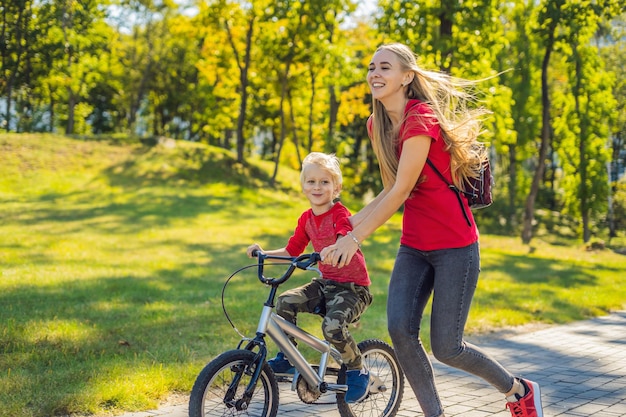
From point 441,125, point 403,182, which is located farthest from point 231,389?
point 441,125

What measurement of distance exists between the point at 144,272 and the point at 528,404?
8520 millimetres

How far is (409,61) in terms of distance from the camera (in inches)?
155

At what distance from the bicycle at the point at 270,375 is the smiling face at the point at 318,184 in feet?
1.46

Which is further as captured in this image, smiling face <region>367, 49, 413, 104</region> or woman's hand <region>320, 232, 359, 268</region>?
smiling face <region>367, 49, 413, 104</region>

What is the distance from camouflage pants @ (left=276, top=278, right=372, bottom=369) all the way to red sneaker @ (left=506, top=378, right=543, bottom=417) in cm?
94

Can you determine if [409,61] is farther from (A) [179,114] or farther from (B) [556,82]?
(A) [179,114]

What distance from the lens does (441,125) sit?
3.78m

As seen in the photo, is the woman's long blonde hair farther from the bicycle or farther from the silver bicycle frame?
the silver bicycle frame

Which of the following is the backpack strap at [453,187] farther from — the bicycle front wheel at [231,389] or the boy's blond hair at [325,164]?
the bicycle front wheel at [231,389]

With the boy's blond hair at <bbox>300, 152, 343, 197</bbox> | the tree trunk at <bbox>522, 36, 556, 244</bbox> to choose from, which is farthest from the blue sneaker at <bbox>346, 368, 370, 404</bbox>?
the tree trunk at <bbox>522, 36, 556, 244</bbox>

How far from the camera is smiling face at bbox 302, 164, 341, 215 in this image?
14.5 ft

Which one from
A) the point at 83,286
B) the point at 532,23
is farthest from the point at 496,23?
the point at 83,286

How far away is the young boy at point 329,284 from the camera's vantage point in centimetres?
438

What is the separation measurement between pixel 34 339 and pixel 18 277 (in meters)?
3.96
